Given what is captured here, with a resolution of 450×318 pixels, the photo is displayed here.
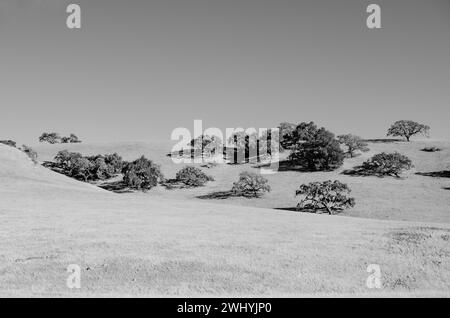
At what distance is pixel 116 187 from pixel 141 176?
6322 mm

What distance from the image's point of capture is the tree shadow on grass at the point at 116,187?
8619 centimetres

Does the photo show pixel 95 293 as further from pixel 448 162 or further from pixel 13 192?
pixel 448 162

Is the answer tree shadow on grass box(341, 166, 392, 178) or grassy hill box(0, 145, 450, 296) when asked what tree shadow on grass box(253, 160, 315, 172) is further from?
grassy hill box(0, 145, 450, 296)

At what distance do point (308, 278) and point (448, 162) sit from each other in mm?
91192

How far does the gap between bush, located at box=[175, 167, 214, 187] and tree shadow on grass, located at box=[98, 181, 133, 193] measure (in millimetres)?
11432

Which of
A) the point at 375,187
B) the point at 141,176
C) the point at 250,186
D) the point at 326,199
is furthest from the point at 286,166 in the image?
the point at 326,199

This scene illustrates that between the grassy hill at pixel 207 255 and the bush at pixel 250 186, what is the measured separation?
41.2 metres

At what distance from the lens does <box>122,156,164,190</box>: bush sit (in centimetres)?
8525

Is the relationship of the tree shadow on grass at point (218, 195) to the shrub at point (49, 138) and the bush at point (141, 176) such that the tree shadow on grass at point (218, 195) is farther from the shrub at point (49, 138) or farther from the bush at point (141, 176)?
the shrub at point (49, 138)

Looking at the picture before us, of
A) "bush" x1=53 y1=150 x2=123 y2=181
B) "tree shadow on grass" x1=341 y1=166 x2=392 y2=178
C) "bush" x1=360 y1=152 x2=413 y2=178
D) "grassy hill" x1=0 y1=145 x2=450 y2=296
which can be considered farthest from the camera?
"bush" x1=53 y1=150 x2=123 y2=181

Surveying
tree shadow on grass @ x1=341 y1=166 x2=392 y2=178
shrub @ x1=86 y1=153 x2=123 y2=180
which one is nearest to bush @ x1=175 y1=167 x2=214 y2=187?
shrub @ x1=86 y1=153 x2=123 y2=180

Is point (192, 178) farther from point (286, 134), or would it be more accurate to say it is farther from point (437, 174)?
point (437, 174)

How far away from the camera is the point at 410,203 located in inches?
2645
